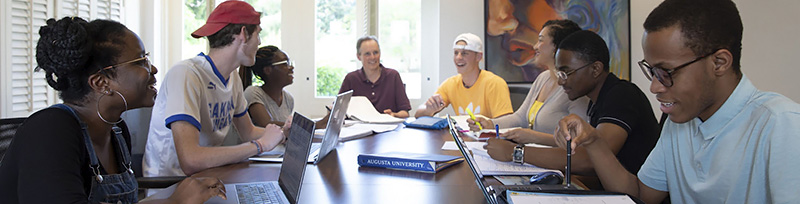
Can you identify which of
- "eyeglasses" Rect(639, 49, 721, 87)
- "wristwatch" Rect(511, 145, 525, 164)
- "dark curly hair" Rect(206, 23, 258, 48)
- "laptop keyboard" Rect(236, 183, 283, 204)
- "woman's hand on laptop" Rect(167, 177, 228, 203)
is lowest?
"laptop keyboard" Rect(236, 183, 283, 204)

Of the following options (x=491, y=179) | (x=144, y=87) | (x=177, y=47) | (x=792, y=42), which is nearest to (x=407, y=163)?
(x=491, y=179)

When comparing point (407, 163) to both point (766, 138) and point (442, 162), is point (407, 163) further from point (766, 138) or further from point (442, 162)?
point (766, 138)

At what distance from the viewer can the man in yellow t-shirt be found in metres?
3.79

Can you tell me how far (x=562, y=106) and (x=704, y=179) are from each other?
1.33m

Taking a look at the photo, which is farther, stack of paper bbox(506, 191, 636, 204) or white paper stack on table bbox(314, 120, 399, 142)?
white paper stack on table bbox(314, 120, 399, 142)

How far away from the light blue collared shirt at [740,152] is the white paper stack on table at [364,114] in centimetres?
232

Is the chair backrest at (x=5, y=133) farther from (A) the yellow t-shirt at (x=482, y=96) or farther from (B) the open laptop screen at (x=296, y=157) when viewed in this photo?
(A) the yellow t-shirt at (x=482, y=96)

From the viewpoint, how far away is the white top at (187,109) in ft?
6.11

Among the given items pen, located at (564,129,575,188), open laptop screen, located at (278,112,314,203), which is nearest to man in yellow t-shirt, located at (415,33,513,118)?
pen, located at (564,129,575,188)

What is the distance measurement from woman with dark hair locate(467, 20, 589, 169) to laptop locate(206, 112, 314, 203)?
2.34 feet

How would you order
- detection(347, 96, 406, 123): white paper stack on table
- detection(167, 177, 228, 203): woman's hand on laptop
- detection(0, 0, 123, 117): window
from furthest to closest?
detection(347, 96, 406, 123): white paper stack on table → detection(0, 0, 123, 117): window → detection(167, 177, 228, 203): woman's hand on laptop

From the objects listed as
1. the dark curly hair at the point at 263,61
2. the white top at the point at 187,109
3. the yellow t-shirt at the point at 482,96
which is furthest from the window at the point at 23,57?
the yellow t-shirt at the point at 482,96

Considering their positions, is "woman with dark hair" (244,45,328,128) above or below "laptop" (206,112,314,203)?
above

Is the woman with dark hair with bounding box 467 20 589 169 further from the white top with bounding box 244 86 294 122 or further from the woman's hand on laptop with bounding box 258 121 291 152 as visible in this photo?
the white top with bounding box 244 86 294 122
